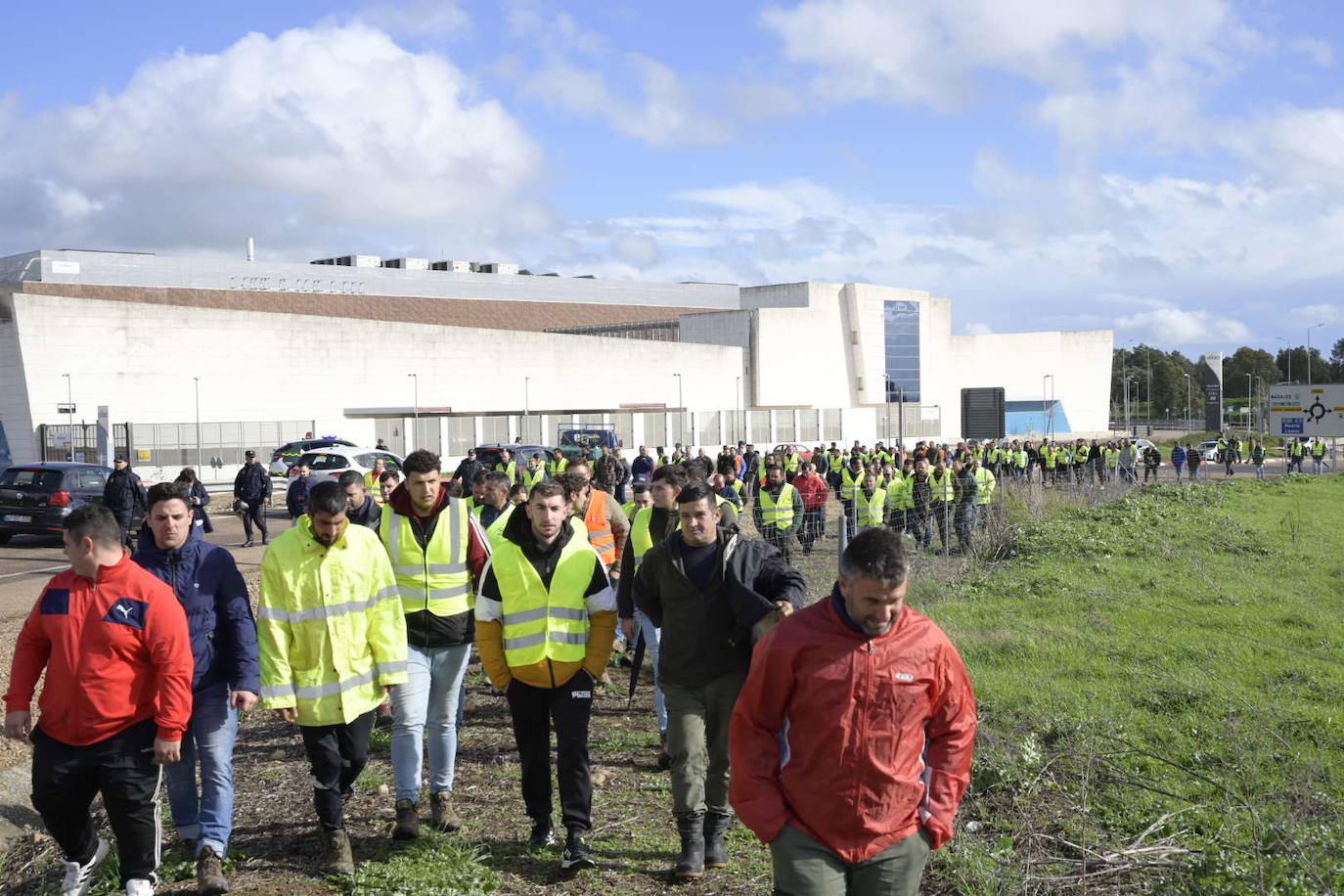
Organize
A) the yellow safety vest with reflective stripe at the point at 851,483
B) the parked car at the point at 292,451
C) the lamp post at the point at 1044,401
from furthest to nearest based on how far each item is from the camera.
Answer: the lamp post at the point at 1044,401
the parked car at the point at 292,451
the yellow safety vest with reflective stripe at the point at 851,483

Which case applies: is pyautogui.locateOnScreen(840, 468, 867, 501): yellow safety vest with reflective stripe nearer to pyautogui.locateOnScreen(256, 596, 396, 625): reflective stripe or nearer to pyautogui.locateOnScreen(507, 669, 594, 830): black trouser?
pyautogui.locateOnScreen(507, 669, 594, 830): black trouser

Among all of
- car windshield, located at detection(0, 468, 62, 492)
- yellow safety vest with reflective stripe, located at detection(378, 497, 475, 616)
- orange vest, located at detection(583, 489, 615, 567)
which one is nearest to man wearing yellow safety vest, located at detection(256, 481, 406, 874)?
yellow safety vest with reflective stripe, located at detection(378, 497, 475, 616)

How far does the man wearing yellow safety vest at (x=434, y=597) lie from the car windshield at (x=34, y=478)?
16.4m

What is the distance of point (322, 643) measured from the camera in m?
5.56

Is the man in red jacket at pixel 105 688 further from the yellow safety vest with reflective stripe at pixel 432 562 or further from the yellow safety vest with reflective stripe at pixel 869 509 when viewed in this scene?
the yellow safety vest with reflective stripe at pixel 869 509

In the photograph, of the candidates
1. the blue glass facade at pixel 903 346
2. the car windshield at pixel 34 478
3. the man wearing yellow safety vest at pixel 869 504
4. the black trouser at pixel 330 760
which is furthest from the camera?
the blue glass facade at pixel 903 346

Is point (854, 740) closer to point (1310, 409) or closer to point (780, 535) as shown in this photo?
point (780, 535)

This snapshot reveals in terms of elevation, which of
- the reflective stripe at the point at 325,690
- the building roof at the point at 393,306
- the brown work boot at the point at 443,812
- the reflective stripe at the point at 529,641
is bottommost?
the brown work boot at the point at 443,812

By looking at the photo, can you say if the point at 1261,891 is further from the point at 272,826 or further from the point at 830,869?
the point at 272,826

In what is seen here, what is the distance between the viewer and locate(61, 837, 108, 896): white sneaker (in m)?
5.21

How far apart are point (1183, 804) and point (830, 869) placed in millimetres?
3231

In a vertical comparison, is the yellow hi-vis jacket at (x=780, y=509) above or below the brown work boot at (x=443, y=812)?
above

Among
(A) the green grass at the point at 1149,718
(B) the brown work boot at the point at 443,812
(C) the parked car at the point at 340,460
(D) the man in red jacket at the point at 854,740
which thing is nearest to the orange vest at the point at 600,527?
(A) the green grass at the point at 1149,718

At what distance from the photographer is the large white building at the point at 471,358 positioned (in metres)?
42.5
